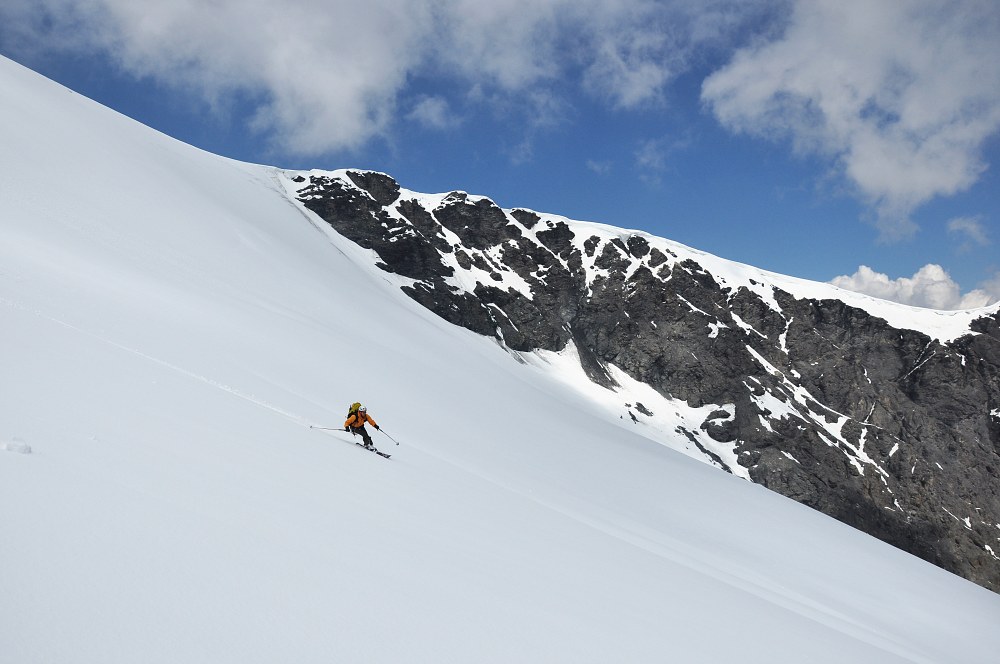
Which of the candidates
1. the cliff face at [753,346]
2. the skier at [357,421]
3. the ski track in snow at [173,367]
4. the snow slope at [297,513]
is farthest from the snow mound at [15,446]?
the cliff face at [753,346]

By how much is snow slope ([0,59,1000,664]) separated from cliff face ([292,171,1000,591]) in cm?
4852

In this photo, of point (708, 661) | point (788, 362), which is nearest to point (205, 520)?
point (708, 661)

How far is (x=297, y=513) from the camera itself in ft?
17.4

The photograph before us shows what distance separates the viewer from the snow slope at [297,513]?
336 centimetres

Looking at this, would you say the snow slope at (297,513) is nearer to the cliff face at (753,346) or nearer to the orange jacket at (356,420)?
the orange jacket at (356,420)

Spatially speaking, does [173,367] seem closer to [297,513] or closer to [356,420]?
[356,420]

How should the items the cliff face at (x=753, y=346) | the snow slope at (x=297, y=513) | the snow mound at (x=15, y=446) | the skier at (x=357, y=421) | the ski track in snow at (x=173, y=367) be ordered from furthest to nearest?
the cliff face at (x=753, y=346) → the skier at (x=357, y=421) → the ski track in snow at (x=173, y=367) → the snow mound at (x=15, y=446) → the snow slope at (x=297, y=513)

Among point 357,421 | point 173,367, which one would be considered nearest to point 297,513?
point 357,421

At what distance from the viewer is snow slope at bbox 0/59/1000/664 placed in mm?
3361

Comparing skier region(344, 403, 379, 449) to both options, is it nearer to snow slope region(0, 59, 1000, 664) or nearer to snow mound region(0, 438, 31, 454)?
snow slope region(0, 59, 1000, 664)

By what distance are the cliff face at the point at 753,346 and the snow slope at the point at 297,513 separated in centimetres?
4852

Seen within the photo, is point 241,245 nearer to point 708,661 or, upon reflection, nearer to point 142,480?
point 142,480

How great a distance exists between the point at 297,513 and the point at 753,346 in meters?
91.5

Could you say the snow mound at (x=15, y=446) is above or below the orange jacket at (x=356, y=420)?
below
